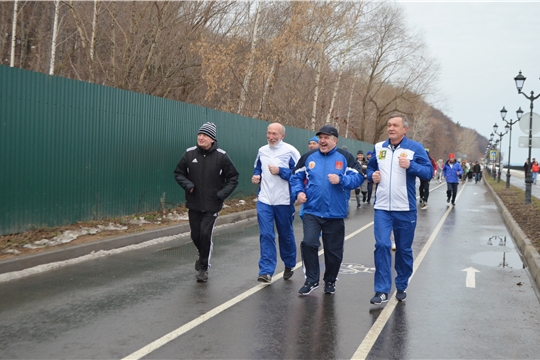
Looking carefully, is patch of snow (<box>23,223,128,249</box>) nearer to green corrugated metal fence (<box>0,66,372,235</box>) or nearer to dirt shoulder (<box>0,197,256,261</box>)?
dirt shoulder (<box>0,197,256,261</box>)

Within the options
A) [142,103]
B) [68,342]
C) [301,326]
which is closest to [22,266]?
[68,342]

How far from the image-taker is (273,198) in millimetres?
7191

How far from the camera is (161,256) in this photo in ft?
29.3

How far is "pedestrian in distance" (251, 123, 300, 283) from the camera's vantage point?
7.15 meters

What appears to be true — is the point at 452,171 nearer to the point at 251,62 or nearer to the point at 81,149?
the point at 251,62

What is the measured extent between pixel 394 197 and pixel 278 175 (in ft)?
5.18

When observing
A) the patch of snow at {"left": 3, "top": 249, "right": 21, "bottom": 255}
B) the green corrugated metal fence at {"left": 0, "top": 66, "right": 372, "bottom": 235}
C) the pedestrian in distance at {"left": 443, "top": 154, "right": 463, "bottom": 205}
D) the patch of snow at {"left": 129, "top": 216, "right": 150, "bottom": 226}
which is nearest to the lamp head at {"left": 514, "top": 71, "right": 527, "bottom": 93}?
the pedestrian in distance at {"left": 443, "top": 154, "right": 463, "bottom": 205}

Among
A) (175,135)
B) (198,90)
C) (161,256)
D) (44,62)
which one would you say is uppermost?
(44,62)

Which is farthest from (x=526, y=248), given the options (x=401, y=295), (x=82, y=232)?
(x=82, y=232)

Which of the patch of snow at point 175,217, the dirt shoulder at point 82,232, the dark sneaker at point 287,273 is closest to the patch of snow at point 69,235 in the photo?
the dirt shoulder at point 82,232

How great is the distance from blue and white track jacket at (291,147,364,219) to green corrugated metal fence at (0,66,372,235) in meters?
4.87

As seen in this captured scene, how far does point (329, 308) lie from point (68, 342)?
267cm

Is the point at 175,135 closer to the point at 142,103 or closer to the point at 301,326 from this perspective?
the point at 142,103

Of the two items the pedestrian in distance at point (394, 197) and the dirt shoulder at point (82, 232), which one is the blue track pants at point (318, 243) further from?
the dirt shoulder at point (82, 232)
